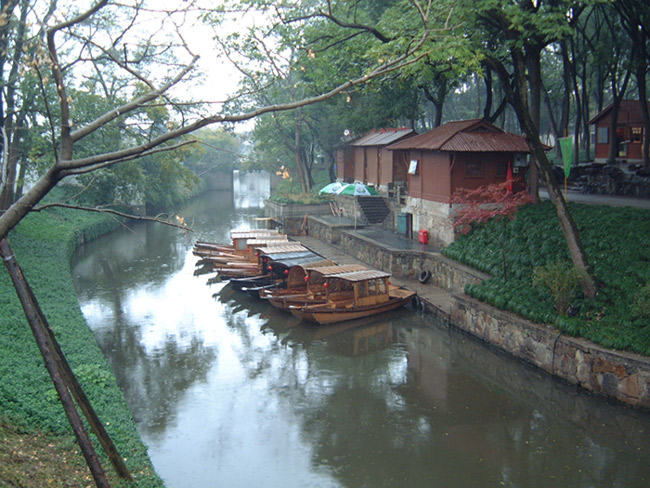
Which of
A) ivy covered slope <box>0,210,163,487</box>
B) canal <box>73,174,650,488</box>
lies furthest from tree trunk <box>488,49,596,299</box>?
ivy covered slope <box>0,210,163,487</box>

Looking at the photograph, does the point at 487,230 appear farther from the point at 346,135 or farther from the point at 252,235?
the point at 346,135

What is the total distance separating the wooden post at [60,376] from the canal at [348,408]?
10.3 ft

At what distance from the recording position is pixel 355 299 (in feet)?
71.8

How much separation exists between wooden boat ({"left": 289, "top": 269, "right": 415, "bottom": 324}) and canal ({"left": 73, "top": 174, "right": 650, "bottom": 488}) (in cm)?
45

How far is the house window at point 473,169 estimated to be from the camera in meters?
26.0

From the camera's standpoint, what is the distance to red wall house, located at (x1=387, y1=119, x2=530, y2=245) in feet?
83.3

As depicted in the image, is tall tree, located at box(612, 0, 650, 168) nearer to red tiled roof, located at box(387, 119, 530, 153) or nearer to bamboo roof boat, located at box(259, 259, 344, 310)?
red tiled roof, located at box(387, 119, 530, 153)

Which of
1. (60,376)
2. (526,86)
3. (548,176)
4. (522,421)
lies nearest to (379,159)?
(526,86)

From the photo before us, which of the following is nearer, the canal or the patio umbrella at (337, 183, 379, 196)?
the canal

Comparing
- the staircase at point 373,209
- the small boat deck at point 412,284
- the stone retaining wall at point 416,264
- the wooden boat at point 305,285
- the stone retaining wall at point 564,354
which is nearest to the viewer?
the stone retaining wall at point 564,354

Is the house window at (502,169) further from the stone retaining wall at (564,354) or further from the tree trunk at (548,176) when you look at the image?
the stone retaining wall at (564,354)

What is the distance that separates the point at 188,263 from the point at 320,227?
29.2 ft

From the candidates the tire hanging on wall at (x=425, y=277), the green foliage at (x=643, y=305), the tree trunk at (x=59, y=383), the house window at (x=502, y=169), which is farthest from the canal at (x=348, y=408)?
the house window at (x=502, y=169)

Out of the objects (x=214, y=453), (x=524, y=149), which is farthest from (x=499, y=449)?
(x=524, y=149)
